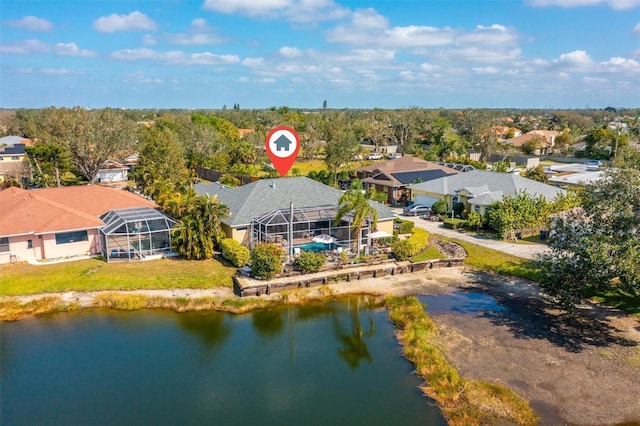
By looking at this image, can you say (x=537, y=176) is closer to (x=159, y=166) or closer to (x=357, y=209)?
(x=357, y=209)

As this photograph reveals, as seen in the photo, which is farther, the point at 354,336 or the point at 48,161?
the point at 48,161

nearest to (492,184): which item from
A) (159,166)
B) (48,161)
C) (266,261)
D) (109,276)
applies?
(266,261)

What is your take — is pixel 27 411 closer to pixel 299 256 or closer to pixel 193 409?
pixel 193 409

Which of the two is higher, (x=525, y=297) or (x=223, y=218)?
(x=223, y=218)

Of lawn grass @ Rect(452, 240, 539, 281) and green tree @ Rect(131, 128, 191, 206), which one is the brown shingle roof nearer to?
lawn grass @ Rect(452, 240, 539, 281)

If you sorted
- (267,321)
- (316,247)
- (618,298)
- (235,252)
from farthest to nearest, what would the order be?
(316,247) < (235,252) < (618,298) < (267,321)

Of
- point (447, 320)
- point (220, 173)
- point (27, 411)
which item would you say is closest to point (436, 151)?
point (220, 173)

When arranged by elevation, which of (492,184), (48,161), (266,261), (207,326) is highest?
(48,161)

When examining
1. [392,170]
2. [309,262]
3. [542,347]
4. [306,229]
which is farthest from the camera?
[392,170]
